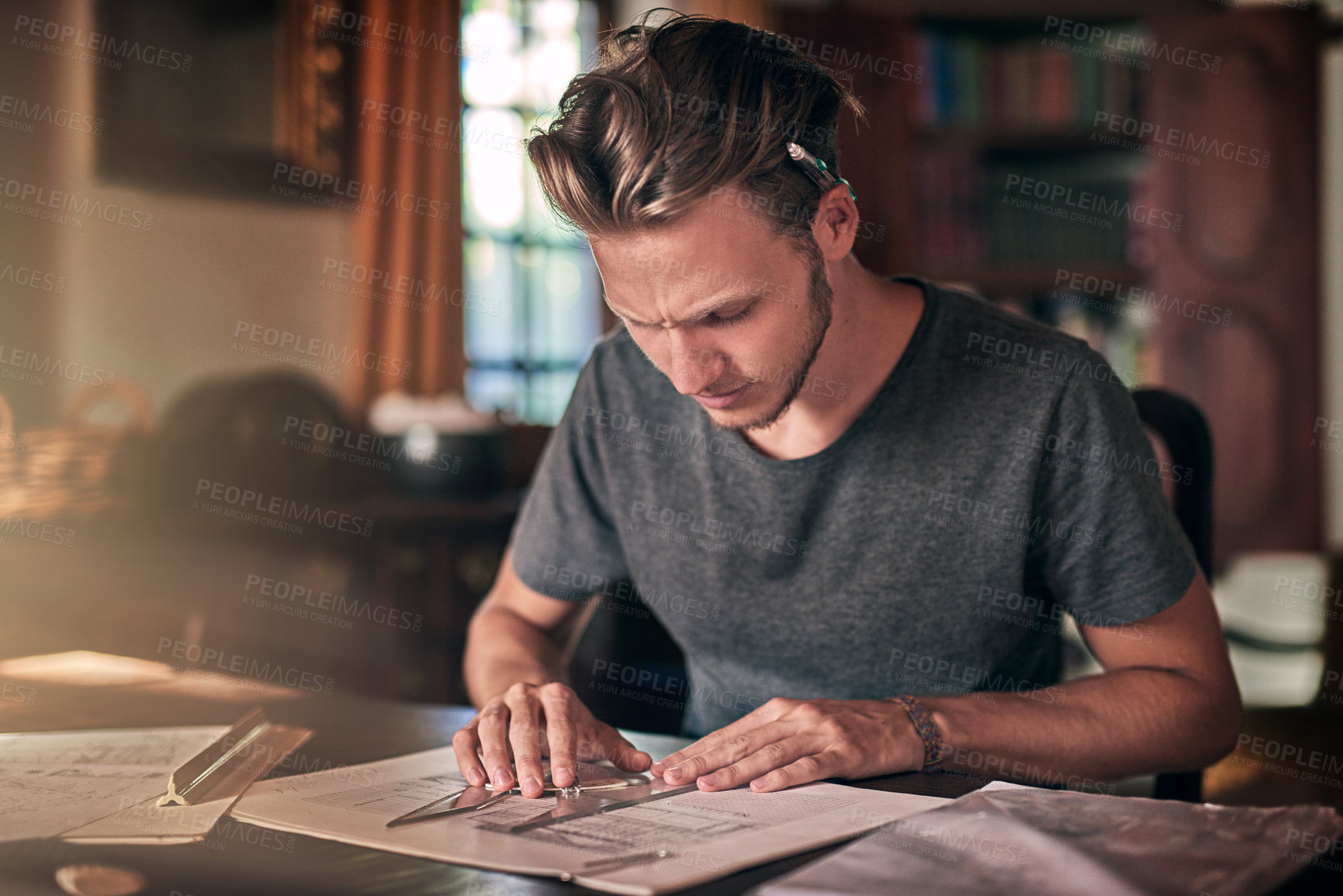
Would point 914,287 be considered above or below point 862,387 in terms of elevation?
above

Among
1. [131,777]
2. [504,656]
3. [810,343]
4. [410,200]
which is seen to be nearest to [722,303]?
[810,343]

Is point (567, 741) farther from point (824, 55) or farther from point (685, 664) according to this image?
point (824, 55)

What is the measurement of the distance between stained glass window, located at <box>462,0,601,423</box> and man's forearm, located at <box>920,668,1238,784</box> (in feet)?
8.06

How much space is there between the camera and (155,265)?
8.69 feet

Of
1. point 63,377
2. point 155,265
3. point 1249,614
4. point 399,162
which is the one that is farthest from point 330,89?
point 1249,614

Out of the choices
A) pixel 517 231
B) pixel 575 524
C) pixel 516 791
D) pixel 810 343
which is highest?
pixel 517 231

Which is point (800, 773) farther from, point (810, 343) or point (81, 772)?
point (81, 772)

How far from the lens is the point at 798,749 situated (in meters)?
0.87

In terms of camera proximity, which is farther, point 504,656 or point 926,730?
point 504,656

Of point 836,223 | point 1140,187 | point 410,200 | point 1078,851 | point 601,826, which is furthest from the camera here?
point 1140,187

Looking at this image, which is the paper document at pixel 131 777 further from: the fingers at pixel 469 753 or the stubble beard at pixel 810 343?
the stubble beard at pixel 810 343

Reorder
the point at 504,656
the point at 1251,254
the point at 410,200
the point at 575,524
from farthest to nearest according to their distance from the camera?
the point at 1251,254 → the point at 410,200 → the point at 575,524 → the point at 504,656

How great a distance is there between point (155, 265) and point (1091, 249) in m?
2.79

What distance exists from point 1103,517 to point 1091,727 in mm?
212
